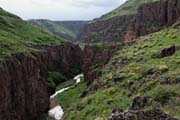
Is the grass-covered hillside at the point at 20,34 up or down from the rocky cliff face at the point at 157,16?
down

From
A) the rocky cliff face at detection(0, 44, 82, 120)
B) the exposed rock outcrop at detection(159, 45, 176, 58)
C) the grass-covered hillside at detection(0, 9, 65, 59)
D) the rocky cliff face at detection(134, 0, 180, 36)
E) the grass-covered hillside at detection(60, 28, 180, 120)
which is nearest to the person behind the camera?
the grass-covered hillside at detection(60, 28, 180, 120)

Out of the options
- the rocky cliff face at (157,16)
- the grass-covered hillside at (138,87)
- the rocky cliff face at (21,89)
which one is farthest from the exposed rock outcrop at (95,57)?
the grass-covered hillside at (138,87)

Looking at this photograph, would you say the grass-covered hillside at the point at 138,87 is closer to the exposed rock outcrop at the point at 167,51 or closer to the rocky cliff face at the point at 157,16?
the exposed rock outcrop at the point at 167,51

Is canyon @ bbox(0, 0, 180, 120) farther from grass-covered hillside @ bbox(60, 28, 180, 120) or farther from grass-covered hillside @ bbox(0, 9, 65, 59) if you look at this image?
grass-covered hillside @ bbox(0, 9, 65, 59)

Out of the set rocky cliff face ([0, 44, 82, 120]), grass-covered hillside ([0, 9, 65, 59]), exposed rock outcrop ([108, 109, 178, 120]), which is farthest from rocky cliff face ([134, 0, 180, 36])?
exposed rock outcrop ([108, 109, 178, 120])

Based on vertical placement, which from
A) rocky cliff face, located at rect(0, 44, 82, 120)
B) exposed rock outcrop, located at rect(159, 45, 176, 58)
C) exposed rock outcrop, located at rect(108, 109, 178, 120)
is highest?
exposed rock outcrop, located at rect(108, 109, 178, 120)

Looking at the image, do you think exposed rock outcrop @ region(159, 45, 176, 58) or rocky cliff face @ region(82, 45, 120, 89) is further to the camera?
rocky cliff face @ region(82, 45, 120, 89)

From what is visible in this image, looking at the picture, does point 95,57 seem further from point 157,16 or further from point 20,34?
point 20,34

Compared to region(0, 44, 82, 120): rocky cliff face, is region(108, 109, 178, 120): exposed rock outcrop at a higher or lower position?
higher

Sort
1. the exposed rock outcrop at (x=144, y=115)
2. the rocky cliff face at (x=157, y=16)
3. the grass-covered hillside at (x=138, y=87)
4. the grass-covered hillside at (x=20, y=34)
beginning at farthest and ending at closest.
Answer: the grass-covered hillside at (x=20, y=34)
the rocky cliff face at (x=157, y=16)
the grass-covered hillside at (x=138, y=87)
the exposed rock outcrop at (x=144, y=115)

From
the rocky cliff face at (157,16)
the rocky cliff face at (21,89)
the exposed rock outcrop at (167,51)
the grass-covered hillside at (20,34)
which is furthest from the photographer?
the grass-covered hillside at (20,34)

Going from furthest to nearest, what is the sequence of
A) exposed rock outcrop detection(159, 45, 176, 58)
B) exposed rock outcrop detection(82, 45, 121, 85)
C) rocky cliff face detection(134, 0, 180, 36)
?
1. rocky cliff face detection(134, 0, 180, 36)
2. exposed rock outcrop detection(82, 45, 121, 85)
3. exposed rock outcrop detection(159, 45, 176, 58)

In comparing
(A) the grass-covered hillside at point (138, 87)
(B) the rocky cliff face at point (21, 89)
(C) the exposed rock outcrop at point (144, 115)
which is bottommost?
(B) the rocky cliff face at point (21, 89)

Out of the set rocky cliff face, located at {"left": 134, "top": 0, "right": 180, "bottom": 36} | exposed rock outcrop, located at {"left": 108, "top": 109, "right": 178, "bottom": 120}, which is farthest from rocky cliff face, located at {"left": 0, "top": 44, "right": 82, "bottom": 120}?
exposed rock outcrop, located at {"left": 108, "top": 109, "right": 178, "bottom": 120}
